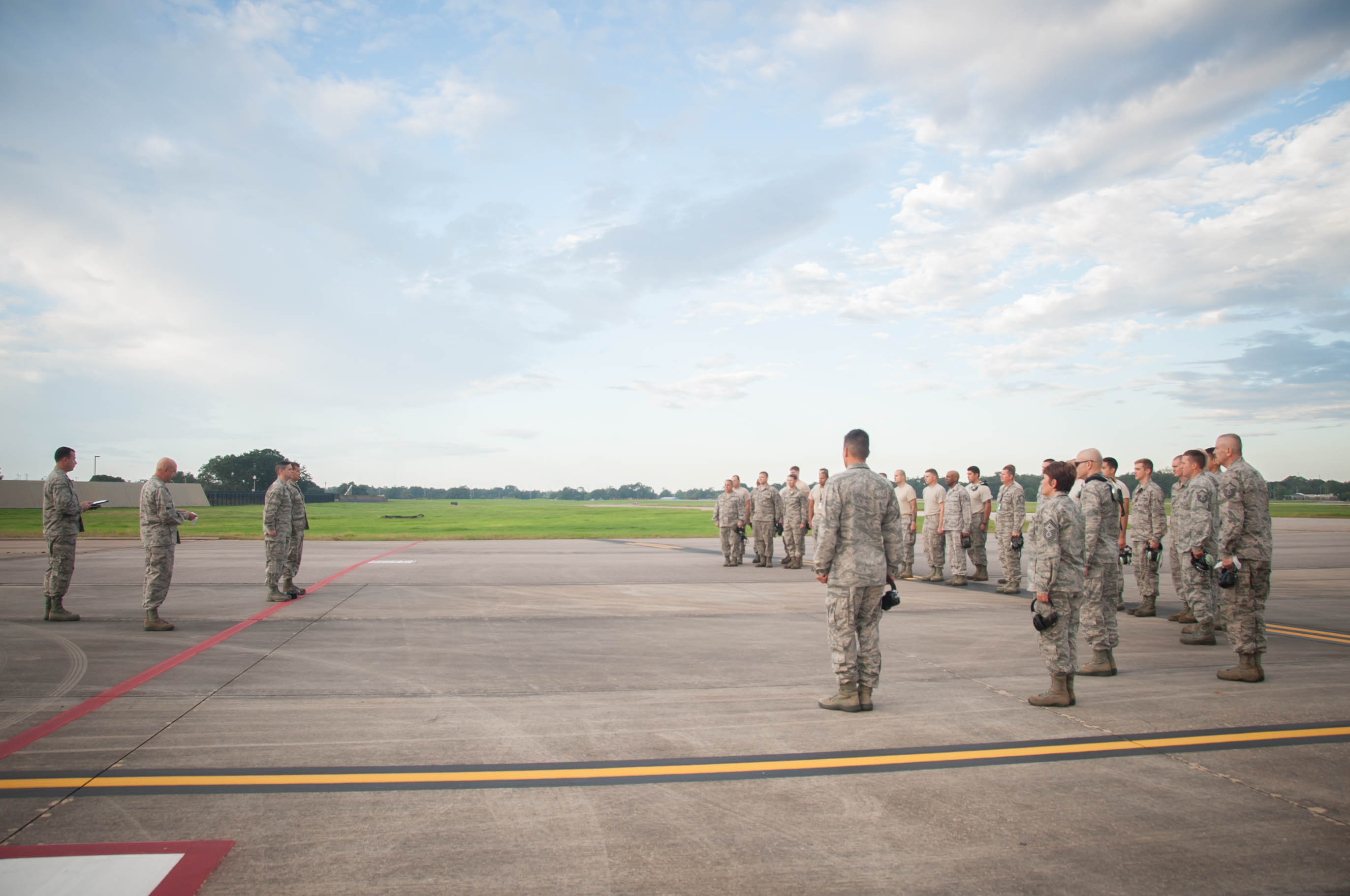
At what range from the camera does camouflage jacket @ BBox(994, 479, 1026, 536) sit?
12703mm

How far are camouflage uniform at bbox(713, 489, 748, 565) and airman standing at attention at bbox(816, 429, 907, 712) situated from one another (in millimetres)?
11099

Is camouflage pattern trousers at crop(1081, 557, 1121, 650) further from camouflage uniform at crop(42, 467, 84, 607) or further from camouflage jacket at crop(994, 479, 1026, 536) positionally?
camouflage uniform at crop(42, 467, 84, 607)

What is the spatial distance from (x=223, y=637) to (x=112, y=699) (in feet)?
9.22

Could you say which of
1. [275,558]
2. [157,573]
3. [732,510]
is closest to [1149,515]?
[732,510]

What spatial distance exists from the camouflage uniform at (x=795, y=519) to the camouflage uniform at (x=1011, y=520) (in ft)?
14.6

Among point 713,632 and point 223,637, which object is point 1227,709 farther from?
point 223,637

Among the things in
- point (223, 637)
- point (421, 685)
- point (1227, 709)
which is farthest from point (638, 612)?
point (1227, 709)

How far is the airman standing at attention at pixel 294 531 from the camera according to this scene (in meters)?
11.5

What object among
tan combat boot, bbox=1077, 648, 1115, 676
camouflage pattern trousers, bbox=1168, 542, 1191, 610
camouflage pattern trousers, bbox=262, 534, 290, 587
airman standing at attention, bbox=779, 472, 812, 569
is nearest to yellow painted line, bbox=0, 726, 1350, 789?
tan combat boot, bbox=1077, 648, 1115, 676

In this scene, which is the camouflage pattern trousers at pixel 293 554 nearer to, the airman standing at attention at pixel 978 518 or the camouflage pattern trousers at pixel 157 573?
the camouflage pattern trousers at pixel 157 573

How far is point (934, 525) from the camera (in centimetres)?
1533

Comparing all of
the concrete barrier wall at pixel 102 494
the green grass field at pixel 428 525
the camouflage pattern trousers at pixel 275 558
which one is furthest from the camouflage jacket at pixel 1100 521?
the concrete barrier wall at pixel 102 494

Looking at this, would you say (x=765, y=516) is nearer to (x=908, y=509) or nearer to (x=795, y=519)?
(x=795, y=519)

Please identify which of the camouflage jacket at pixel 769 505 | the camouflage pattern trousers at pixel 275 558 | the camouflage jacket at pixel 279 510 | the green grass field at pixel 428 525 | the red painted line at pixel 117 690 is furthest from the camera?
the green grass field at pixel 428 525
